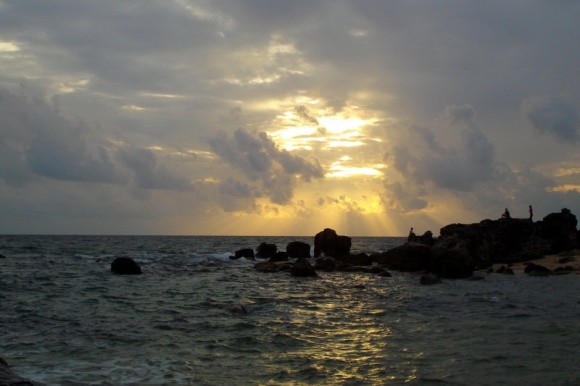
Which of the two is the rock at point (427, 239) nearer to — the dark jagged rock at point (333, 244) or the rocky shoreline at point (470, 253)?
the rocky shoreline at point (470, 253)

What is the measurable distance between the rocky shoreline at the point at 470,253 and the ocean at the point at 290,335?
8676mm

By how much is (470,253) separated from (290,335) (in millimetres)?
35694

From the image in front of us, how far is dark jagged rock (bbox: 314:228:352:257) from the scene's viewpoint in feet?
221

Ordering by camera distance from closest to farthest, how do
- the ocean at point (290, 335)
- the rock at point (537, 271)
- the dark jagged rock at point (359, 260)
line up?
the ocean at point (290, 335)
the rock at point (537, 271)
the dark jagged rock at point (359, 260)

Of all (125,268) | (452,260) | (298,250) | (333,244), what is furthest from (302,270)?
(298,250)

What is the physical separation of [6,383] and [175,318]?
12540 mm

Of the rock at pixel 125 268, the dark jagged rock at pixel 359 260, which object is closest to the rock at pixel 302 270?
the rock at pixel 125 268

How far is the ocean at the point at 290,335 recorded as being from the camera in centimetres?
1291

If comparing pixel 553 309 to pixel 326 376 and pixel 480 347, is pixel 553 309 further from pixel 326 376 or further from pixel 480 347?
pixel 326 376

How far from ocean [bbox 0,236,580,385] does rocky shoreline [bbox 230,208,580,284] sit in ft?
28.5

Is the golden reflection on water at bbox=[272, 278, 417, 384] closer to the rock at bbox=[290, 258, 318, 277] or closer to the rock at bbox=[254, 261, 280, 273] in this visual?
the rock at bbox=[290, 258, 318, 277]

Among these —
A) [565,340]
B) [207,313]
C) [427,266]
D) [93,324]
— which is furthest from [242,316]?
[427,266]

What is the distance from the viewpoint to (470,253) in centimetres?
4922

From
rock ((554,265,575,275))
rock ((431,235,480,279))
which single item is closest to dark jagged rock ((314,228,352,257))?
rock ((431,235,480,279))
